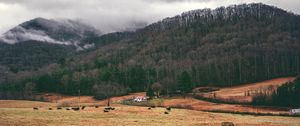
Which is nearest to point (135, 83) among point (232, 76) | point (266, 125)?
point (232, 76)

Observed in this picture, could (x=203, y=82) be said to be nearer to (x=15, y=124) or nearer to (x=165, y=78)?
(x=165, y=78)

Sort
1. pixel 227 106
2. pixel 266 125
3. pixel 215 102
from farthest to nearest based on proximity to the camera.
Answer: pixel 215 102 → pixel 227 106 → pixel 266 125

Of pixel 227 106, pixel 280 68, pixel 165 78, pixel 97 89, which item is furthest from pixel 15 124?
pixel 280 68

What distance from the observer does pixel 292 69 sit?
651 feet

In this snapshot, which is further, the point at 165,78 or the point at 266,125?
the point at 165,78

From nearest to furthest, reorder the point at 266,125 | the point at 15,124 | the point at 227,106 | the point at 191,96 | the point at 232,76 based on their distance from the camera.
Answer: the point at 15,124 < the point at 266,125 < the point at 227,106 < the point at 191,96 < the point at 232,76

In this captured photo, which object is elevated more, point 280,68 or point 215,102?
point 280,68

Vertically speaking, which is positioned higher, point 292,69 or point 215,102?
point 292,69

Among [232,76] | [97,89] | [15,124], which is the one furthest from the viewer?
[232,76]

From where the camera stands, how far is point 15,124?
53062mm

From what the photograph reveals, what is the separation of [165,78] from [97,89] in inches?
1328

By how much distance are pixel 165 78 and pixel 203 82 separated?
18.3m

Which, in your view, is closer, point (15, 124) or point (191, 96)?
point (15, 124)

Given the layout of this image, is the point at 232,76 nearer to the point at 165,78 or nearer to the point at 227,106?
the point at 165,78
